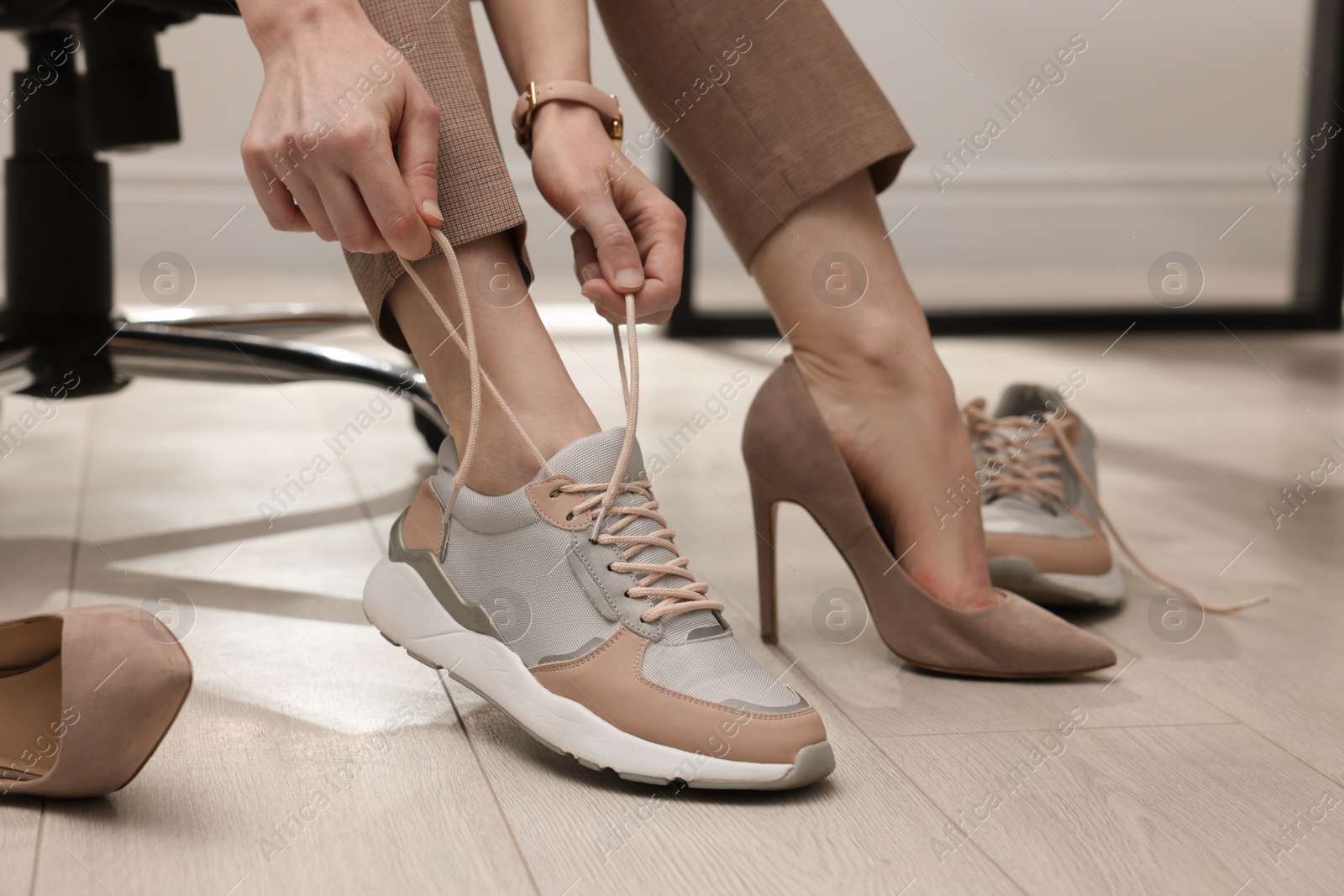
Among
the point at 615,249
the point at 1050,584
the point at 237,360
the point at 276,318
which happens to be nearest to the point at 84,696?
the point at 615,249

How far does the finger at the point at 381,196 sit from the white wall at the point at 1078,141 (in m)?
1.92

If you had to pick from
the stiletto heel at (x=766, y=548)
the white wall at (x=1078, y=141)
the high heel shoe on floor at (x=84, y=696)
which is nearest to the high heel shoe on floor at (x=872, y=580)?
the stiletto heel at (x=766, y=548)

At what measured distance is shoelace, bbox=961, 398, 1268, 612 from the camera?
85 centimetres

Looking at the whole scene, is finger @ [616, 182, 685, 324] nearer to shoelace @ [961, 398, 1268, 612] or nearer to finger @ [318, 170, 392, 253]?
finger @ [318, 170, 392, 253]

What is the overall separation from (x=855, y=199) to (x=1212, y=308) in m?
2.20

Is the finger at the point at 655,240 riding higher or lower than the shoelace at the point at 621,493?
higher

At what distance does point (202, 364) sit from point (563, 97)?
61cm

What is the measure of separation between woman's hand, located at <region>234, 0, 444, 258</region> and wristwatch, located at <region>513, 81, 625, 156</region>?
108mm

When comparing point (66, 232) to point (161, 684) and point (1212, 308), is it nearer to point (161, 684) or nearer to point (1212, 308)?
point (161, 684)

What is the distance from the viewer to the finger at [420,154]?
0.54m

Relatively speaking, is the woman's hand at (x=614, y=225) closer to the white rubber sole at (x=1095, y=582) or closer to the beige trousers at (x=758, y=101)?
the beige trousers at (x=758, y=101)

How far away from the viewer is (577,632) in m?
0.56

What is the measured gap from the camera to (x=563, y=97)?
0.64m

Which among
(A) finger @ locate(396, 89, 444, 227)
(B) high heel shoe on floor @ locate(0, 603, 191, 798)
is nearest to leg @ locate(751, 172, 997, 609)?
(A) finger @ locate(396, 89, 444, 227)
